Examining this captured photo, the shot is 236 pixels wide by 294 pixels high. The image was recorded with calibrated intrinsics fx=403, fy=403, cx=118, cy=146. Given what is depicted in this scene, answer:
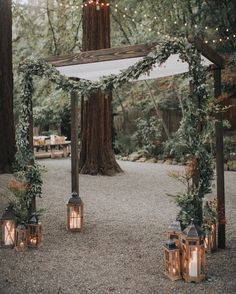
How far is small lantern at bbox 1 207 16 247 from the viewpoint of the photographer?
16.6 feet

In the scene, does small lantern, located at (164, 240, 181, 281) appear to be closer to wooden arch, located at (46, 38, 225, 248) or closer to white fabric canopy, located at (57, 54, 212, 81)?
wooden arch, located at (46, 38, 225, 248)

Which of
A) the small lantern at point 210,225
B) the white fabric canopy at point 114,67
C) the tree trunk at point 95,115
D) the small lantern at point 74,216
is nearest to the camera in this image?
the small lantern at point 210,225

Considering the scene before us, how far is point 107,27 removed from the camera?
36.0 ft

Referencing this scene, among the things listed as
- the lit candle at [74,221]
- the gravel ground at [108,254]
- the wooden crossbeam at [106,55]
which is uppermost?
the wooden crossbeam at [106,55]

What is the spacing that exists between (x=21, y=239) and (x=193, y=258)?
85.7 inches

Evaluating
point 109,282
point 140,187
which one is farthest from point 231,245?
point 140,187

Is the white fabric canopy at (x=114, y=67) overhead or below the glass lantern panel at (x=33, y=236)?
overhead

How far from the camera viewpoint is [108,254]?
494cm

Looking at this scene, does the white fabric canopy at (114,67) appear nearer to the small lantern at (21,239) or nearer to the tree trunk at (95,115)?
the small lantern at (21,239)

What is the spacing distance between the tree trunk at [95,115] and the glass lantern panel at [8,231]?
5.70 m

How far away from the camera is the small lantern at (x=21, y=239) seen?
499 cm

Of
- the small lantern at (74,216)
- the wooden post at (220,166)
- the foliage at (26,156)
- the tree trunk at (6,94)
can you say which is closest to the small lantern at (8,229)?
the foliage at (26,156)

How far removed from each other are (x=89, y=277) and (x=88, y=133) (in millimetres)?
6833

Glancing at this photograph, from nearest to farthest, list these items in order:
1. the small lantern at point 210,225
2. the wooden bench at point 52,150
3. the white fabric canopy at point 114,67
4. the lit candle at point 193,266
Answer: the lit candle at point 193,266, the small lantern at point 210,225, the white fabric canopy at point 114,67, the wooden bench at point 52,150
